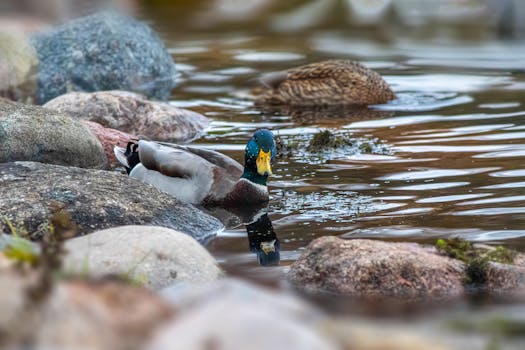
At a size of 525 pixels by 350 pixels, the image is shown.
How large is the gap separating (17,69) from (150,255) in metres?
10.6

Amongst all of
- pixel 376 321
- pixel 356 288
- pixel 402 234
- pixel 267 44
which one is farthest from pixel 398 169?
pixel 267 44

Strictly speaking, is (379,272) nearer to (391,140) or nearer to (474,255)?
(474,255)

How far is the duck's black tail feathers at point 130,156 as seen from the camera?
10.5 metres

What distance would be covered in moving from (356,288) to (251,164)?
3102 millimetres

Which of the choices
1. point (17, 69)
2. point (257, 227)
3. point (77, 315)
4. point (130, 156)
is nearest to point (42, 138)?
point (130, 156)

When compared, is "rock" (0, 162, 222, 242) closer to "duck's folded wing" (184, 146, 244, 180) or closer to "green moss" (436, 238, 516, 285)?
"duck's folded wing" (184, 146, 244, 180)

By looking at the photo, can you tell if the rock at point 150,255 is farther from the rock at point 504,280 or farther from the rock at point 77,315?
the rock at point 77,315

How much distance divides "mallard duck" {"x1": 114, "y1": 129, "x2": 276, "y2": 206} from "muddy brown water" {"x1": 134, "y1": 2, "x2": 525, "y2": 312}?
248 millimetres

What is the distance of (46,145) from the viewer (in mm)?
10234

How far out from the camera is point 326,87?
50.4 feet

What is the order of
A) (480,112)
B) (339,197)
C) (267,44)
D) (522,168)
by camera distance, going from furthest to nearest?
(267,44) → (480,112) → (522,168) → (339,197)

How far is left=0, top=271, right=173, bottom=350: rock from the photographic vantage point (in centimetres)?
369

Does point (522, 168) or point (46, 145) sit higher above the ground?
point (46, 145)

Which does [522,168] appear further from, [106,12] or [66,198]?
[106,12]
